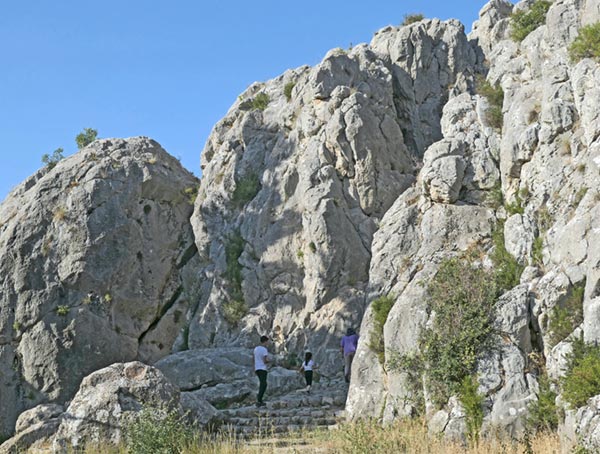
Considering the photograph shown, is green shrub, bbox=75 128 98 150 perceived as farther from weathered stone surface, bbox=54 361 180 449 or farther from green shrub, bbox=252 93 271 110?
weathered stone surface, bbox=54 361 180 449

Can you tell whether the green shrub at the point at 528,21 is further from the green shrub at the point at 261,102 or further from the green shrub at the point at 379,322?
the green shrub at the point at 261,102

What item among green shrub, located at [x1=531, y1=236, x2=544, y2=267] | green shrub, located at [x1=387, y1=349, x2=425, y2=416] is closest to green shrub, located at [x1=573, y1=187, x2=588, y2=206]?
green shrub, located at [x1=531, y1=236, x2=544, y2=267]

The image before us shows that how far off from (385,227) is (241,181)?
1144cm

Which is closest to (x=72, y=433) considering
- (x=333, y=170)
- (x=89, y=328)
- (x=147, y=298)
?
(x=89, y=328)

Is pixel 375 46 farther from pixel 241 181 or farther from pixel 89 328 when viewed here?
pixel 89 328

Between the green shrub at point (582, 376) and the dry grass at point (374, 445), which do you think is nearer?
the dry grass at point (374, 445)

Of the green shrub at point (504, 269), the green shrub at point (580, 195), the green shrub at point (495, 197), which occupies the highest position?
the green shrub at point (495, 197)

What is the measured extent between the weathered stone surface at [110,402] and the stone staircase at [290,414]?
212 cm

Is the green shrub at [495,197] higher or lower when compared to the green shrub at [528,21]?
lower

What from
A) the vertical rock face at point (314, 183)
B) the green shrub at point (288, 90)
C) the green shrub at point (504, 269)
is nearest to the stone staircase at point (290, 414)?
the vertical rock face at point (314, 183)

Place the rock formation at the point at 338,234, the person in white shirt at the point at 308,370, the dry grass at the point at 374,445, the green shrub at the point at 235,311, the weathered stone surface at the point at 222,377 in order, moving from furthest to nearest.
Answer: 1. the green shrub at the point at 235,311
2. the person in white shirt at the point at 308,370
3. the weathered stone surface at the point at 222,377
4. the rock formation at the point at 338,234
5. the dry grass at the point at 374,445

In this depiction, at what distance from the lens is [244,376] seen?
24.6 metres

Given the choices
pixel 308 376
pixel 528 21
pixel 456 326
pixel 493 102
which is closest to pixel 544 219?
pixel 456 326

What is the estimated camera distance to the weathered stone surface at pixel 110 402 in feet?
52.9
